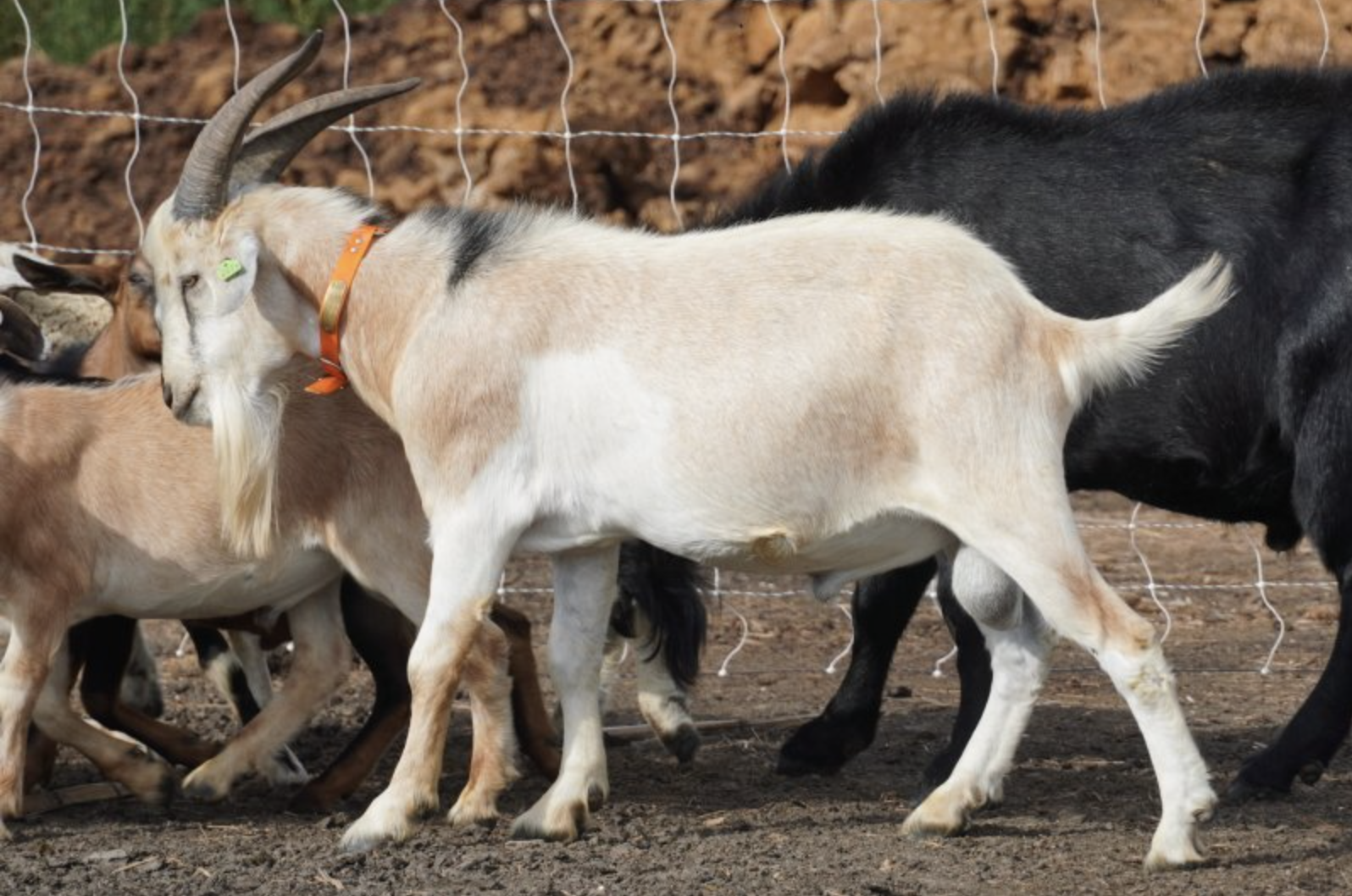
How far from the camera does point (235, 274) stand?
5.59 meters

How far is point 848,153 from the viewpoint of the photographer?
647 cm

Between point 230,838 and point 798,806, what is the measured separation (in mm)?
1444

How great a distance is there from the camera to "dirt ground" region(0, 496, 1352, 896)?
516cm

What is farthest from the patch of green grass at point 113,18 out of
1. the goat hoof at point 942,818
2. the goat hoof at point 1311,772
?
the goat hoof at point 942,818

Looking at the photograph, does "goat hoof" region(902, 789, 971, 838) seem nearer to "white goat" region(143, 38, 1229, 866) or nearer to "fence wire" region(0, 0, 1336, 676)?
"white goat" region(143, 38, 1229, 866)

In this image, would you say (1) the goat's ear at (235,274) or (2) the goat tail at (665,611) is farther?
(2) the goat tail at (665,611)

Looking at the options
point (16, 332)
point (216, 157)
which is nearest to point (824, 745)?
point (216, 157)

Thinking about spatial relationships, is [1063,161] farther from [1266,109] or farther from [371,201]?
[371,201]

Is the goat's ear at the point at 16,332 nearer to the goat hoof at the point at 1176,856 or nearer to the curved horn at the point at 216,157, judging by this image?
the curved horn at the point at 216,157

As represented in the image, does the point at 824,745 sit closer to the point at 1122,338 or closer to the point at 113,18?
the point at 1122,338

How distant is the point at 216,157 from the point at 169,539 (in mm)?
1091

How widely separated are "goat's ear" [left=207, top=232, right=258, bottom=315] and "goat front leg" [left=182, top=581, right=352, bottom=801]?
107cm

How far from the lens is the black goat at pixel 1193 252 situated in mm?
6113

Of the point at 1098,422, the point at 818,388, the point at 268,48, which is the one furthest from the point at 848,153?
the point at 268,48
